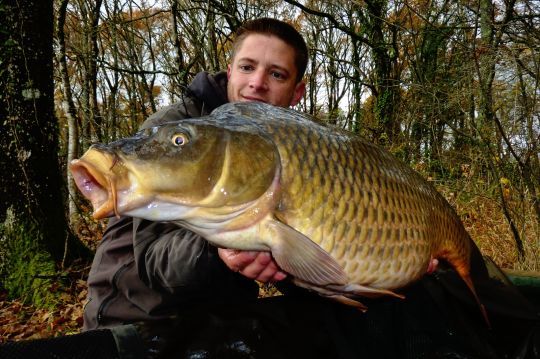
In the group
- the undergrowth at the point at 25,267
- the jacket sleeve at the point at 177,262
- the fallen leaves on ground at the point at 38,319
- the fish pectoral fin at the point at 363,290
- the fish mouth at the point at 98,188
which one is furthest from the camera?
the undergrowth at the point at 25,267

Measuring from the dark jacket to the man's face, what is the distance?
0.55 feet

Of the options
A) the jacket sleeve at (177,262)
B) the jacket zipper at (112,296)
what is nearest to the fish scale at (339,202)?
the jacket sleeve at (177,262)

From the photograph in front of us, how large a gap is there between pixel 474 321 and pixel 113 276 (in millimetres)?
1319

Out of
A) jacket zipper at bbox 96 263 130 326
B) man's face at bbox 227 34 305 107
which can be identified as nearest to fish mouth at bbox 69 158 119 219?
jacket zipper at bbox 96 263 130 326

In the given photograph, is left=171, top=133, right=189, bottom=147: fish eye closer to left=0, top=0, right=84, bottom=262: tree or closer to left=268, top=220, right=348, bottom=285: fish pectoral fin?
left=268, top=220, right=348, bottom=285: fish pectoral fin

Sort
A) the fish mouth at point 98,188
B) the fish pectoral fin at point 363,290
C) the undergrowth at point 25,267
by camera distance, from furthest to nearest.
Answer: the undergrowth at point 25,267 → the fish pectoral fin at point 363,290 → the fish mouth at point 98,188

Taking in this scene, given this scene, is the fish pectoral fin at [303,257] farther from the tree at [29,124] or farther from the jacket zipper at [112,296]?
the tree at [29,124]

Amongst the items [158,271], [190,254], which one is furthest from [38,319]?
[190,254]

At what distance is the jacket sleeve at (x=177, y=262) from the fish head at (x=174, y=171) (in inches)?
11.9

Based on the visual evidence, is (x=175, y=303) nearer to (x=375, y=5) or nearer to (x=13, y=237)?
(x=13, y=237)

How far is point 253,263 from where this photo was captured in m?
1.11

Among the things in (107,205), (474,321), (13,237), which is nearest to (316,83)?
(13,237)

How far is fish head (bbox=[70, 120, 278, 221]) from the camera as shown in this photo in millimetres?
824

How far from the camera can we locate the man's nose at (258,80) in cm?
192
